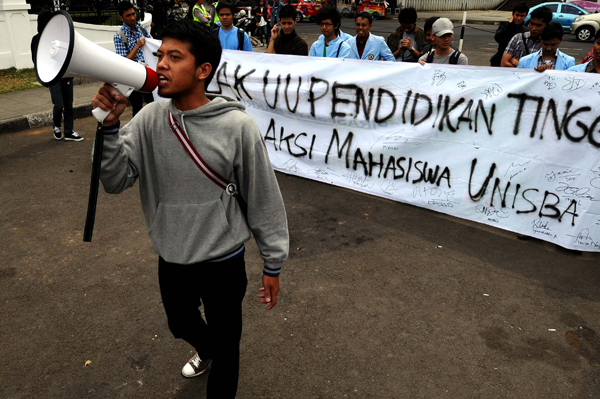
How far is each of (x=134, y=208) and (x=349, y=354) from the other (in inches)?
110

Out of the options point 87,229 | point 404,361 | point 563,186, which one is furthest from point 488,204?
point 87,229

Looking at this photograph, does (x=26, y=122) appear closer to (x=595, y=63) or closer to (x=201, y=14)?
(x=201, y=14)

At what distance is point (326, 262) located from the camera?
396cm

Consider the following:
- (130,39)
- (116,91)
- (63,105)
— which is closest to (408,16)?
(130,39)

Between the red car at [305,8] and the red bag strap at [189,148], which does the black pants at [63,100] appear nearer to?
the red bag strap at [189,148]

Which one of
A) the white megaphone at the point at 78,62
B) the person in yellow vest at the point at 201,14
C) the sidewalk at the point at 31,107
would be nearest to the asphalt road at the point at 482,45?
the person in yellow vest at the point at 201,14

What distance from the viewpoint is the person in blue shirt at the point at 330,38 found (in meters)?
6.12

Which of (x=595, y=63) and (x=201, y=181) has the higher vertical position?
(x=595, y=63)

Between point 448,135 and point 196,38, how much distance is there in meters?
3.19

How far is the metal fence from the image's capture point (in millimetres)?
36750

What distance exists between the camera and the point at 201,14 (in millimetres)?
9688

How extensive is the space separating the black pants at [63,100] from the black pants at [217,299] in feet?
16.8

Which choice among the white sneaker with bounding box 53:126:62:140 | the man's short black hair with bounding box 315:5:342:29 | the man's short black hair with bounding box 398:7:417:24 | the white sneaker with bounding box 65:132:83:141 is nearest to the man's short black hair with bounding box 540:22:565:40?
the man's short black hair with bounding box 398:7:417:24

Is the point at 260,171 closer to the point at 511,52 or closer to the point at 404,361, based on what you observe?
the point at 404,361
